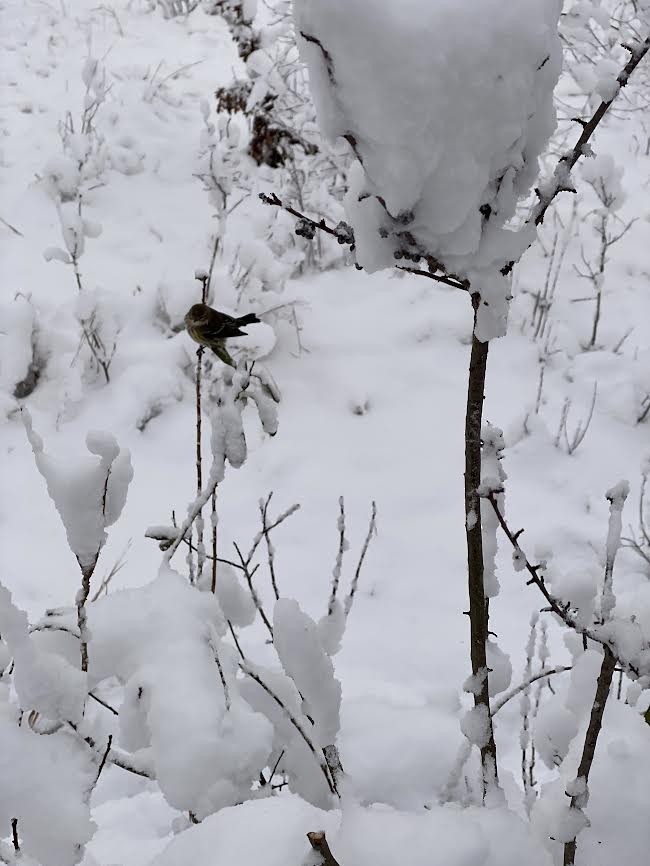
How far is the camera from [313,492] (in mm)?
2576

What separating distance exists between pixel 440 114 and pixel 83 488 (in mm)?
475

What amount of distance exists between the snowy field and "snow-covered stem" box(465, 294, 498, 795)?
7 centimetres

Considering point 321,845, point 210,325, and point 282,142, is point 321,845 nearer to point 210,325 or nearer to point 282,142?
point 210,325

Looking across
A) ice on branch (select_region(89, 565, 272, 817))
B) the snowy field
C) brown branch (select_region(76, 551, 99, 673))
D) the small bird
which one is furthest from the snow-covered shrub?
brown branch (select_region(76, 551, 99, 673))

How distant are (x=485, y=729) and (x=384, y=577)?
1.58 meters

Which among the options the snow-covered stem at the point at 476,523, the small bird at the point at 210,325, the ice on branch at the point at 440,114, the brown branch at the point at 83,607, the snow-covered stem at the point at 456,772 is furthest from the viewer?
the snow-covered stem at the point at 456,772

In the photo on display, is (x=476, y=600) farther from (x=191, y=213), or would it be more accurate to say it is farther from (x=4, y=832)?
(x=191, y=213)

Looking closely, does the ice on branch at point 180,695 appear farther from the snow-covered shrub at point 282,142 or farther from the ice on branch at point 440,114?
the snow-covered shrub at point 282,142

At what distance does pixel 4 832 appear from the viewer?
2.08ft

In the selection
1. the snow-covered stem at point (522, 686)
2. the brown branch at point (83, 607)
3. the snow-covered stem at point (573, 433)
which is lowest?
the snow-covered stem at point (522, 686)

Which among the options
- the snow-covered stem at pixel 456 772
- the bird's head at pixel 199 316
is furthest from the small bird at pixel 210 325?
the snow-covered stem at pixel 456 772

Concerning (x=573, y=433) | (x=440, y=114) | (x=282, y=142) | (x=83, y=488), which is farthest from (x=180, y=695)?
(x=282, y=142)

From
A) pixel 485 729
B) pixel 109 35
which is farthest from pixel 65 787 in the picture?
pixel 109 35

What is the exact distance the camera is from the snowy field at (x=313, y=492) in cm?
63
